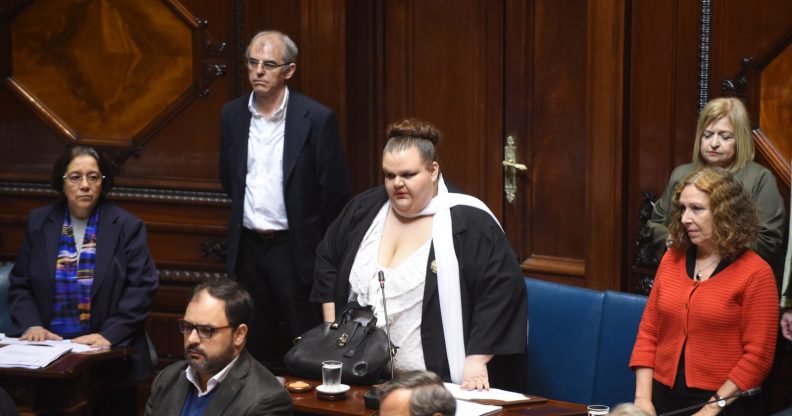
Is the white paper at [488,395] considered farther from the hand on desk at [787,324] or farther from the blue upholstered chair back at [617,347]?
the hand on desk at [787,324]

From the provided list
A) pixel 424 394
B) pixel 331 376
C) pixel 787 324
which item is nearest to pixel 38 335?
pixel 331 376

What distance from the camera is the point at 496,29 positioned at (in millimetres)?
5906

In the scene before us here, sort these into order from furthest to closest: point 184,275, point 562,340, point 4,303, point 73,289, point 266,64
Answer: point 184,275 → point 266,64 → point 4,303 → point 73,289 → point 562,340

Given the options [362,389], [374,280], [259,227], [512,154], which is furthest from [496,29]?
[362,389]

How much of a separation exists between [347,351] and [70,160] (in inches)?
66.4

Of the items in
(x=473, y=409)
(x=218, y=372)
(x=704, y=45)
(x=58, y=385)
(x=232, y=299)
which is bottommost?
(x=58, y=385)

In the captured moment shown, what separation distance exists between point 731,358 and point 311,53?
279 centimetres

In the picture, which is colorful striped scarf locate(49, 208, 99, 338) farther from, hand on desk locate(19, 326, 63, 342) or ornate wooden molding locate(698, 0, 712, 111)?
ornate wooden molding locate(698, 0, 712, 111)

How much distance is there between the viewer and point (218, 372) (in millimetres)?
3904

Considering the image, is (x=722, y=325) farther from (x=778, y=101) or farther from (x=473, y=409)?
(x=778, y=101)

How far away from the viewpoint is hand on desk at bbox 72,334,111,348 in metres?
5.05

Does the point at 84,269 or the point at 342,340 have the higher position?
the point at 84,269

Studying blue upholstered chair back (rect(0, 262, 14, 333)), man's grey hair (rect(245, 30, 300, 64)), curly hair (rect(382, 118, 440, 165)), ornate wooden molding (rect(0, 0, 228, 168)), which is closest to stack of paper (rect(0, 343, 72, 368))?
blue upholstered chair back (rect(0, 262, 14, 333))

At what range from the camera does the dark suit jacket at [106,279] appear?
5.19 meters
